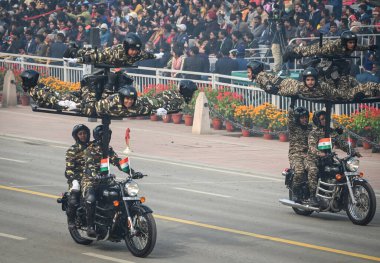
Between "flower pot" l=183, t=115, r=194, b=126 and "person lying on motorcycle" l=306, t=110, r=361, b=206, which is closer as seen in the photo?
"person lying on motorcycle" l=306, t=110, r=361, b=206

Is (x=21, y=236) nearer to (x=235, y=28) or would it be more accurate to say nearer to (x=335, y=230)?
(x=335, y=230)

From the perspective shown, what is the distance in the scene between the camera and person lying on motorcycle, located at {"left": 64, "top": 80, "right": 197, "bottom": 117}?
49.0 ft

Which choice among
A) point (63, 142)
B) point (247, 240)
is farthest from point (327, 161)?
point (63, 142)

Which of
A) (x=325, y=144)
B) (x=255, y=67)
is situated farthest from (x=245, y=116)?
(x=325, y=144)

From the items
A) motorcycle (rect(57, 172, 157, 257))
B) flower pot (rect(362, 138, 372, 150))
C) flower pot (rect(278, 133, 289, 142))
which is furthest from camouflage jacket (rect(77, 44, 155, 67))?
flower pot (rect(278, 133, 289, 142))

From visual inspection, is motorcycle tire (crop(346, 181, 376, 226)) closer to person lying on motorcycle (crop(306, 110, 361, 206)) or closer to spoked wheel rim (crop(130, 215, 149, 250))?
person lying on motorcycle (crop(306, 110, 361, 206))

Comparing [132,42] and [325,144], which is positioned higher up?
[132,42]

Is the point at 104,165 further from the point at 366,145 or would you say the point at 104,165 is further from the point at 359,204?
the point at 366,145

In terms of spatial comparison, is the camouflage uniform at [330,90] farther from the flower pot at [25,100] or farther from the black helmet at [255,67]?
the flower pot at [25,100]

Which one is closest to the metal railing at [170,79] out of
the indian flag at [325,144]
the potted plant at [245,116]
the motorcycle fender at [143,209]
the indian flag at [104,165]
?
the potted plant at [245,116]

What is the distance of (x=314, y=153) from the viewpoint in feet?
59.8

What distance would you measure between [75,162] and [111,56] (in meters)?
1.63

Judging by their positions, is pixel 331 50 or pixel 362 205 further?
pixel 331 50

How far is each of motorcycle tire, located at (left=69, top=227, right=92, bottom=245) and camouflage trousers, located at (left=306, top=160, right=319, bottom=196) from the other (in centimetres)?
431
